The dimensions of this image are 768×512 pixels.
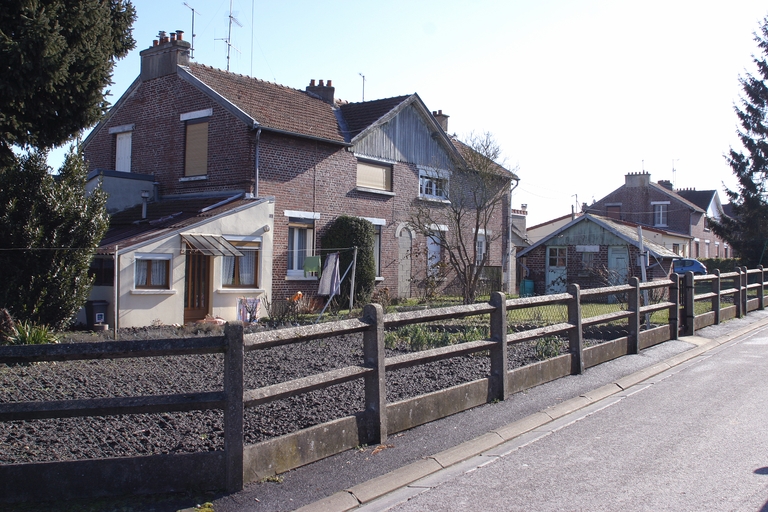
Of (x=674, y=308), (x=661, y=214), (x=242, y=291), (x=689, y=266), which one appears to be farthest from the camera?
(x=661, y=214)

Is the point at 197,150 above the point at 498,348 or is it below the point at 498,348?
above

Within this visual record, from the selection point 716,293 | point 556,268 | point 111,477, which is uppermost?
point 556,268

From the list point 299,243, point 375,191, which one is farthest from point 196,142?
point 375,191

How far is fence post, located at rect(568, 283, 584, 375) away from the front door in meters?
11.3

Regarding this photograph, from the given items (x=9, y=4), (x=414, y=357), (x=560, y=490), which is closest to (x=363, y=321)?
(x=414, y=357)

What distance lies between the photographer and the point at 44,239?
13375 mm

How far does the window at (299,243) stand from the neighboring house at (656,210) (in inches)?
1279

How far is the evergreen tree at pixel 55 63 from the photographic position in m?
9.51

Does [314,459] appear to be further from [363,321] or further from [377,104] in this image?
[377,104]

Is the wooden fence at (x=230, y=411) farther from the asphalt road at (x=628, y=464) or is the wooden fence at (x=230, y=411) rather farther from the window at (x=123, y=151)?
the window at (x=123, y=151)

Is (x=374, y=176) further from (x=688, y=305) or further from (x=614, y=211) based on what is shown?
(x=614, y=211)

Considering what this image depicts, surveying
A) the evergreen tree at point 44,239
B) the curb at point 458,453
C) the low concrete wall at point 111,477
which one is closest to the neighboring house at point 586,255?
the curb at point 458,453

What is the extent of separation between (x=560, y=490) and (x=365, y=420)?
1.77 m

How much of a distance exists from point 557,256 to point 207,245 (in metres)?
20.0
